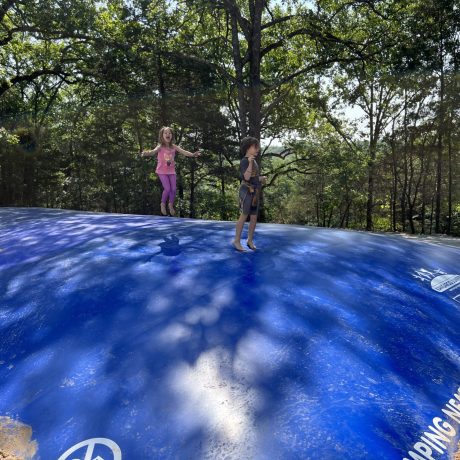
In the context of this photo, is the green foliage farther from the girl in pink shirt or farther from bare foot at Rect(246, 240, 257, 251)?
bare foot at Rect(246, 240, 257, 251)

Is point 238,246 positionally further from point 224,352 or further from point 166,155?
point 166,155

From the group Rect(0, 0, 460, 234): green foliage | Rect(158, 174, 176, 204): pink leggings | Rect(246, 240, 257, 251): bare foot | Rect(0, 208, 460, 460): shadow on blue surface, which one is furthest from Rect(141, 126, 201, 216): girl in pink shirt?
Rect(0, 0, 460, 234): green foliage

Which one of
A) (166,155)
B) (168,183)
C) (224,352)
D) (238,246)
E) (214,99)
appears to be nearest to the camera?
(224,352)

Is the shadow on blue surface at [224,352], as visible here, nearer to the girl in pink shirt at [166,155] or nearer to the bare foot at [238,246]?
the bare foot at [238,246]

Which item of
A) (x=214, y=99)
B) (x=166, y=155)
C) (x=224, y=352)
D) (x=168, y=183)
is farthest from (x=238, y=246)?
(x=214, y=99)

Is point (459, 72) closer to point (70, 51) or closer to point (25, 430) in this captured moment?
point (70, 51)

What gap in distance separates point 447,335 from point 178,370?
200cm

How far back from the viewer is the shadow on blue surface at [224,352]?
5.94ft

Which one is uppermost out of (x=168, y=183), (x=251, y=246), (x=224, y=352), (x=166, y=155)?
(x=166, y=155)

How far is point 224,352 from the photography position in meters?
2.37

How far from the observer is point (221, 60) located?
17406 millimetres

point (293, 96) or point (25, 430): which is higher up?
point (293, 96)

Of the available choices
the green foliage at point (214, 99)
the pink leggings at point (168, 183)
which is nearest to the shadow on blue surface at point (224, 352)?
the pink leggings at point (168, 183)

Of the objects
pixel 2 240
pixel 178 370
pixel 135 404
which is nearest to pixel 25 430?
pixel 135 404
